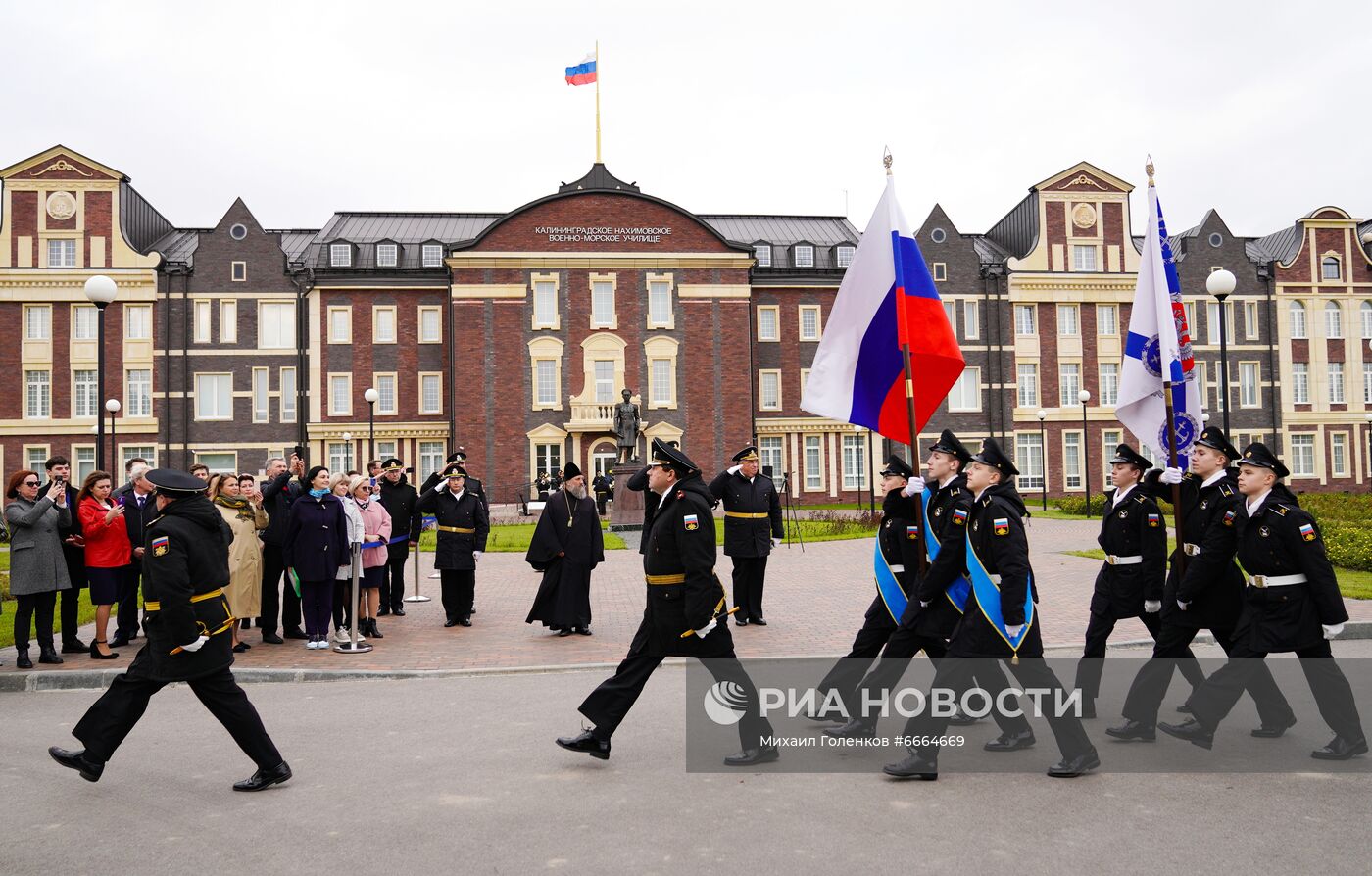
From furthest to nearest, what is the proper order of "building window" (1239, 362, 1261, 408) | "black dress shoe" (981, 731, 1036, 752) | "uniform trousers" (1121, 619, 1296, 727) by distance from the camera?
"building window" (1239, 362, 1261, 408), "uniform trousers" (1121, 619, 1296, 727), "black dress shoe" (981, 731, 1036, 752)

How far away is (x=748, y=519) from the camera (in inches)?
466

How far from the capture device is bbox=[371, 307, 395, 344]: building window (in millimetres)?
42906

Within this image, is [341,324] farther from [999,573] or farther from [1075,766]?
[1075,766]

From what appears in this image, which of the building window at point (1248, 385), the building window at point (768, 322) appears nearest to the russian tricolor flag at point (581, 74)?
the building window at point (768, 322)

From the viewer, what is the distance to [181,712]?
7.76 meters

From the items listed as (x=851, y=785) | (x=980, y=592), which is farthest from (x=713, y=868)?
(x=980, y=592)

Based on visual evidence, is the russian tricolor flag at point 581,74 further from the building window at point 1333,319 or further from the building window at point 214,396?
the building window at point 1333,319

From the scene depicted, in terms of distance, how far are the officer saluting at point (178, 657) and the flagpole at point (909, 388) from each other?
4.15 m

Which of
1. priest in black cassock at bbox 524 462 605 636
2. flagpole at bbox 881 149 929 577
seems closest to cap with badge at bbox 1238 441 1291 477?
flagpole at bbox 881 149 929 577

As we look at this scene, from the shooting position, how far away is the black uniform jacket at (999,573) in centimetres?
576

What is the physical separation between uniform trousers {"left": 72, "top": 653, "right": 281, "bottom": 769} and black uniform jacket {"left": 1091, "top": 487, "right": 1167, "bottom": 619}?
5598mm

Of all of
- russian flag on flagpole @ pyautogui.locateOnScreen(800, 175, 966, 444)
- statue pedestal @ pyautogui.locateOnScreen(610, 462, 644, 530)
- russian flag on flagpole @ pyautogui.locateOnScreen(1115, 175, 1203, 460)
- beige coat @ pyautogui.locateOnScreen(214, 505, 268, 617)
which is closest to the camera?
russian flag on flagpole @ pyautogui.locateOnScreen(800, 175, 966, 444)

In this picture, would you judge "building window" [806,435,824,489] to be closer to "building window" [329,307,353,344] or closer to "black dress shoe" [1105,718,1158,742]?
→ "building window" [329,307,353,344]

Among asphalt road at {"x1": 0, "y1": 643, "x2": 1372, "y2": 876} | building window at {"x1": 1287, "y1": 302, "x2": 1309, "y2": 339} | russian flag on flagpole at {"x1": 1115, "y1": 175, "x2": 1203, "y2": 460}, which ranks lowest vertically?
asphalt road at {"x1": 0, "y1": 643, "x2": 1372, "y2": 876}
